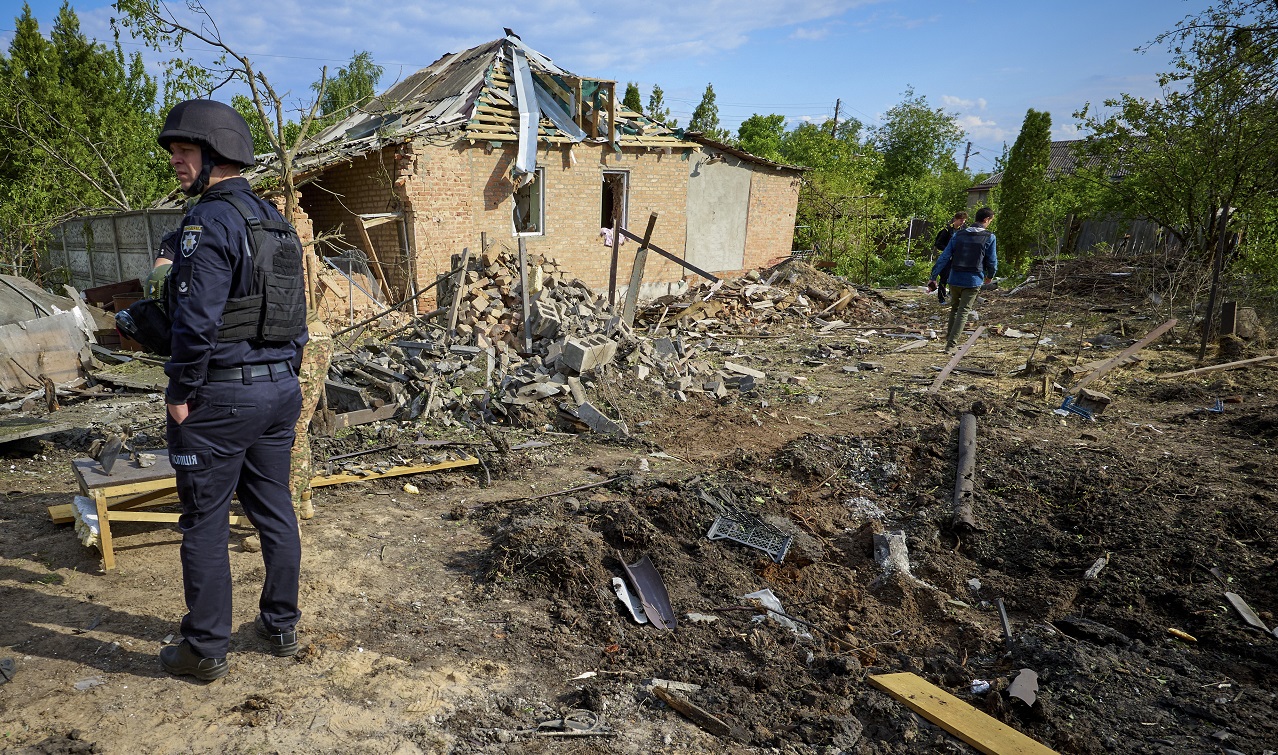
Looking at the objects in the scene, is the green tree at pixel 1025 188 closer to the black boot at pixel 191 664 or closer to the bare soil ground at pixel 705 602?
the bare soil ground at pixel 705 602

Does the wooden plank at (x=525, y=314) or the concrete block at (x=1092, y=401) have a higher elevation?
the wooden plank at (x=525, y=314)

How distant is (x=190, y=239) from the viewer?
257cm

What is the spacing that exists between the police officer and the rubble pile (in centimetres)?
391

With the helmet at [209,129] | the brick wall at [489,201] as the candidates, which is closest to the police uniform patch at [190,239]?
the helmet at [209,129]

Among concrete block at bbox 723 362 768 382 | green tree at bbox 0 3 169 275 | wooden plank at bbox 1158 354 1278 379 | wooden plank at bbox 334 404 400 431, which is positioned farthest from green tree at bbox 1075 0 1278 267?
green tree at bbox 0 3 169 275

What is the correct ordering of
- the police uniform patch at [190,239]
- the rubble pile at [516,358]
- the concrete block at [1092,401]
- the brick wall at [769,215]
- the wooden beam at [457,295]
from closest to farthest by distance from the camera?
the police uniform patch at [190,239] < the rubble pile at [516,358] < the concrete block at [1092,401] < the wooden beam at [457,295] < the brick wall at [769,215]

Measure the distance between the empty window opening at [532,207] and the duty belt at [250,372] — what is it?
1047cm

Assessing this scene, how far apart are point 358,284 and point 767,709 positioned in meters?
9.95

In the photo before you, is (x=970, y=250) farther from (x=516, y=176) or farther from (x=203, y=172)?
(x=203, y=172)

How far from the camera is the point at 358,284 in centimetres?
1091

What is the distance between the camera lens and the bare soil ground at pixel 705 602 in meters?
2.75

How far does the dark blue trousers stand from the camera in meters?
2.63

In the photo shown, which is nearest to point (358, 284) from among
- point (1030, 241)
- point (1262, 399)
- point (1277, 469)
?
point (1277, 469)

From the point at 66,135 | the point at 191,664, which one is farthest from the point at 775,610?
the point at 66,135
